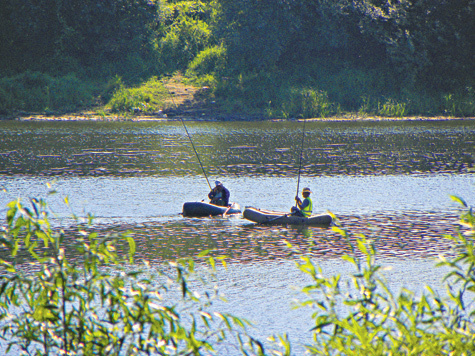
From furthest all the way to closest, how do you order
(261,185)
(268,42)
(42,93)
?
(268,42), (42,93), (261,185)

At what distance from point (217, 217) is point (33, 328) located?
1618 centimetres

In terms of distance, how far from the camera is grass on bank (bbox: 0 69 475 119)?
5994 centimetres

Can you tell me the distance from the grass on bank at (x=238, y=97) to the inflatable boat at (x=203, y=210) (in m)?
37.8

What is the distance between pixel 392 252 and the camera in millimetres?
18578

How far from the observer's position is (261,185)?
101 ft

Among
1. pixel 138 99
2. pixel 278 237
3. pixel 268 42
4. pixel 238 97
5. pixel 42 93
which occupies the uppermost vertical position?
pixel 268 42

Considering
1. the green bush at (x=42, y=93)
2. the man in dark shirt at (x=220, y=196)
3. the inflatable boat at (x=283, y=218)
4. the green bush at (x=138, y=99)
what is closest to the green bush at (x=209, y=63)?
the green bush at (x=138, y=99)

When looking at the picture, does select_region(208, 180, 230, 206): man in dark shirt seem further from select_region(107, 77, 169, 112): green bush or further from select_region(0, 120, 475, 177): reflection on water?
select_region(107, 77, 169, 112): green bush

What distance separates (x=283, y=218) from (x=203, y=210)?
10.0 feet

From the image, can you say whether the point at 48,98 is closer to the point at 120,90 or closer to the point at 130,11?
the point at 120,90

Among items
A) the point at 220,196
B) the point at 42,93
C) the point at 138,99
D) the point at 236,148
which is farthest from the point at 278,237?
the point at 42,93

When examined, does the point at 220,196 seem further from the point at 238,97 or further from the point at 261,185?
the point at 238,97

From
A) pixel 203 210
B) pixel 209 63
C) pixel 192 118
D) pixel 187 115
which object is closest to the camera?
pixel 203 210

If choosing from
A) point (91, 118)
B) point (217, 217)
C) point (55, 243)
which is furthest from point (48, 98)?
point (55, 243)
